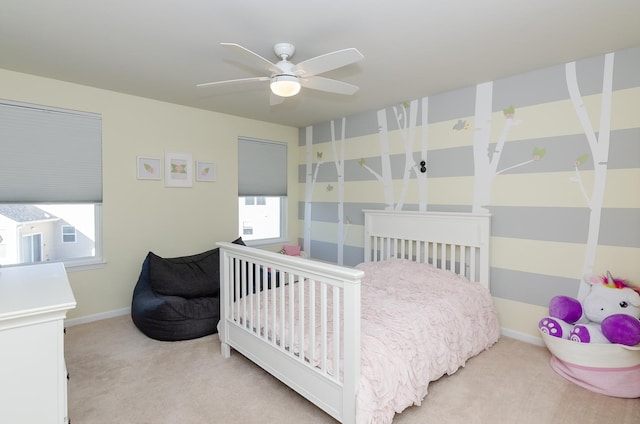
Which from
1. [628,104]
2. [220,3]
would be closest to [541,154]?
[628,104]

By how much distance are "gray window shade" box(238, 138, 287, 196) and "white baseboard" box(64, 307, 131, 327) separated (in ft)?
6.16

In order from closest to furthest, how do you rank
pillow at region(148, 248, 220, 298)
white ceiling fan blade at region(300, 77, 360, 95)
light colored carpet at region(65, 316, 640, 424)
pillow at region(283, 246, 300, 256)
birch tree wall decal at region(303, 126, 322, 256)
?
light colored carpet at region(65, 316, 640, 424) → white ceiling fan blade at region(300, 77, 360, 95) → pillow at region(148, 248, 220, 298) → pillow at region(283, 246, 300, 256) → birch tree wall decal at region(303, 126, 322, 256)

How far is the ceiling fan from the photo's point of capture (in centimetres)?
182

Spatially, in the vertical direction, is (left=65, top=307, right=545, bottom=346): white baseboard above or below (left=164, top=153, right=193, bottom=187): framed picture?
below

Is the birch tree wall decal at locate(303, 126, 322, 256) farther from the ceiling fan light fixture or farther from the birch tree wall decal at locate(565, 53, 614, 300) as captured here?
the birch tree wall decal at locate(565, 53, 614, 300)

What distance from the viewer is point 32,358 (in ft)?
4.23

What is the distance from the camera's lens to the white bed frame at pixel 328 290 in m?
1.65

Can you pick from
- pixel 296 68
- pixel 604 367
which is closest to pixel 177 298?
pixel 296 68

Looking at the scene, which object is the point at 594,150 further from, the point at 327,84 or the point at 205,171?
the point at 205,171

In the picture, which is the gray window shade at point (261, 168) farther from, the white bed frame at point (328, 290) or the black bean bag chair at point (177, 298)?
the white bed frame at point (328, 290)

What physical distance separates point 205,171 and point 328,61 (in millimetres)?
2637

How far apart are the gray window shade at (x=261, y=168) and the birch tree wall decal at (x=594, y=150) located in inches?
133

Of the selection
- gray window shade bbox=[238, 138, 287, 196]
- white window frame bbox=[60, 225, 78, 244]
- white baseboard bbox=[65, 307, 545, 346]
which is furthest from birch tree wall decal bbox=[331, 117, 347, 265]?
white window frame bbox=[60, 225, 78, 244]

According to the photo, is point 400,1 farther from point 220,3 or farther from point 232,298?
point 232,298
